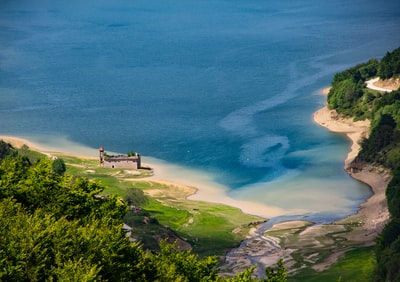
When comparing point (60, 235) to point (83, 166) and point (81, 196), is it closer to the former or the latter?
point (81, 196)

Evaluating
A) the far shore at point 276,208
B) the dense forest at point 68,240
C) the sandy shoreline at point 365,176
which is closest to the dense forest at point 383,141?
the sandy shoreline at point 365,176

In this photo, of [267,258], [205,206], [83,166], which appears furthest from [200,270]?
[83,166]

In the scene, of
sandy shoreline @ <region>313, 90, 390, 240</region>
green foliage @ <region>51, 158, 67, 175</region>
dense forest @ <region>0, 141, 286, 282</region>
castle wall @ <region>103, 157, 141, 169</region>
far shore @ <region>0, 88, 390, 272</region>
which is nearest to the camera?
dense forest @ <region>0, 141, 286, 282</region>

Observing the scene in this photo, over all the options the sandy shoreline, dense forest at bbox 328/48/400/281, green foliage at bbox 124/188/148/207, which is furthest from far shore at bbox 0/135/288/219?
dense forest at bbox 328/48/400/281

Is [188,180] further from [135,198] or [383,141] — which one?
[383,141]

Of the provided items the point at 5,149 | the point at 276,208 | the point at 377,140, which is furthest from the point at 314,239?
the point at 5,149

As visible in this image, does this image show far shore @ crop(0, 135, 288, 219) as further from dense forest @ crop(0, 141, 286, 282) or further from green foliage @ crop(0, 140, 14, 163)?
dense forest @ crop(0, 141, 286, 282)

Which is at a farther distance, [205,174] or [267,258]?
[205,174]
